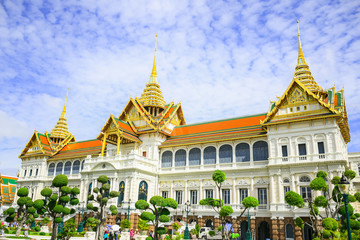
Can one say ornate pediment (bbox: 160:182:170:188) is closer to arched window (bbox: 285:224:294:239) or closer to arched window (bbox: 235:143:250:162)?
arched window (bbox: 235:143:250:162)

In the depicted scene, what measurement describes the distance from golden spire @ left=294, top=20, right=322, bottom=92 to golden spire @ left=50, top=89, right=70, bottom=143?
38.7 metres

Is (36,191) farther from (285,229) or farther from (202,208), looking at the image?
(285,229)

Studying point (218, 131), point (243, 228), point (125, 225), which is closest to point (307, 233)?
point (243, 228)

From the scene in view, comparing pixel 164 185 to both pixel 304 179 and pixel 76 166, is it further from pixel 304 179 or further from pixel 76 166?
pixel 76 166

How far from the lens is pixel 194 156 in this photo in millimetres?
37125

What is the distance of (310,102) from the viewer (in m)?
31.2

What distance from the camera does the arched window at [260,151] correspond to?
109 feet

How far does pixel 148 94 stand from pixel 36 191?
2256 cm

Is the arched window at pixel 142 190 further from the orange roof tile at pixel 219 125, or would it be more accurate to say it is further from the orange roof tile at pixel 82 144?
the orange roof tile at pixel 82 144

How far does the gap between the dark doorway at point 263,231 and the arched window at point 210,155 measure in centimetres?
824

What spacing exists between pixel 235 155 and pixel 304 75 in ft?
38.3

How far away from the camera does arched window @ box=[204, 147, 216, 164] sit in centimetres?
3594

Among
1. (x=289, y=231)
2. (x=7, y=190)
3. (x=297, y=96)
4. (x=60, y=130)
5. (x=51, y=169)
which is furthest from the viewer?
(x=7, y=190)

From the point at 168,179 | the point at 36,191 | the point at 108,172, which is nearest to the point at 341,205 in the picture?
the point at 168,179
